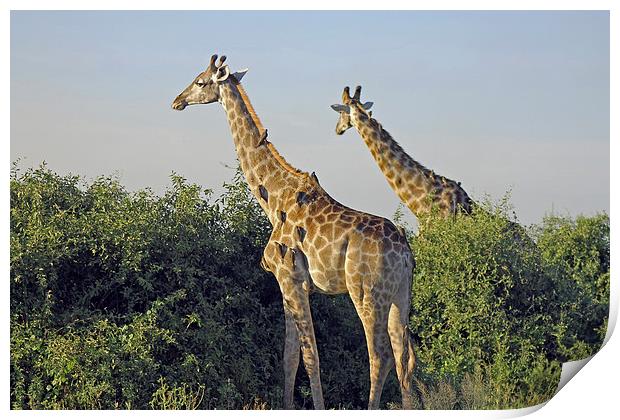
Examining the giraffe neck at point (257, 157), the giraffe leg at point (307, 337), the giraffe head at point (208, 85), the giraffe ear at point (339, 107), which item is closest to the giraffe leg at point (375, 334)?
the giraffe leg at point (307, 337)

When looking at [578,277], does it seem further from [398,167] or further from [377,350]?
[377,350]

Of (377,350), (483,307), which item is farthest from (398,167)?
(377,350)

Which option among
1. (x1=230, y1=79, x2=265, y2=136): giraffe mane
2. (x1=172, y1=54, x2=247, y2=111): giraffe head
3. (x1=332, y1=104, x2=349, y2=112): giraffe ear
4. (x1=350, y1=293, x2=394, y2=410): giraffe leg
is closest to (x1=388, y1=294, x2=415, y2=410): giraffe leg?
(x1=350, y1=293, x2=394, y2=410): giraffe leg

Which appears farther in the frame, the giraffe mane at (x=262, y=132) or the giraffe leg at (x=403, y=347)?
the giraffe mane at (x=262, y=132)

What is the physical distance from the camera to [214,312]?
1198 cm

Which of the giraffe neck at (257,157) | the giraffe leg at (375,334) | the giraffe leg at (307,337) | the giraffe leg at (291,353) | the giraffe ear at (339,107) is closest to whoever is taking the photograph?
the giraffe leg at (375,334)

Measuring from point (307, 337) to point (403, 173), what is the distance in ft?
13.2

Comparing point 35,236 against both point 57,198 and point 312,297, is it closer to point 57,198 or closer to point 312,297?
point 57,198

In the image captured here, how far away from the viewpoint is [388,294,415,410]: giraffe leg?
10773 millimetres

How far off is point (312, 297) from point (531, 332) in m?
2.73

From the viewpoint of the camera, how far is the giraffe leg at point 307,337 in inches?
435

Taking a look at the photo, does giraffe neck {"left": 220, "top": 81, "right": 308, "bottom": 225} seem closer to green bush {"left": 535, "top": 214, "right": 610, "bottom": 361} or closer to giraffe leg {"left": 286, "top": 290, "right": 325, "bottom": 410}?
giraffe leg {"left": 286, "top": 290, "right": 325, "bottom": 410}

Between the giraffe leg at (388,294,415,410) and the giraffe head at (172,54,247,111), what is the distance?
128 inches

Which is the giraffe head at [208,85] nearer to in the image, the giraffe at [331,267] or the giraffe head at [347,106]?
the giraffe at [331,267]
